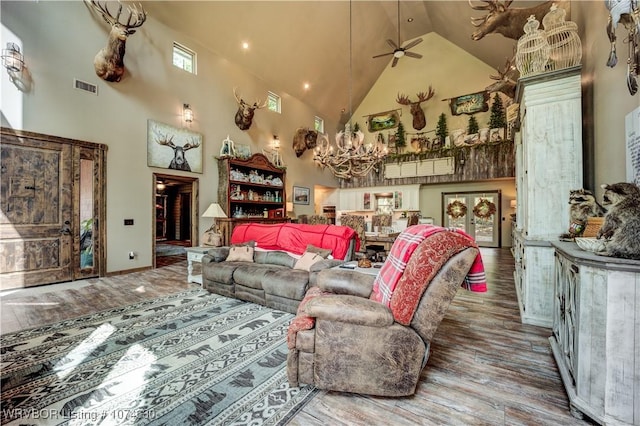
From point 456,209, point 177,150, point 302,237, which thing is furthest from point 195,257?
point 456,209

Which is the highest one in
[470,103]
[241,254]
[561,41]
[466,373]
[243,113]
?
[470,103]

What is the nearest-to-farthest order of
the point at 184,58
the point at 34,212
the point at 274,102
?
the point at 34,212, the point at 184,58, the point at 274,102

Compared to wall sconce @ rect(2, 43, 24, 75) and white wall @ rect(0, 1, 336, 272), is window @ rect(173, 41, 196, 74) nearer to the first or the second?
white wall @ rect(0, 1, 336, 272)

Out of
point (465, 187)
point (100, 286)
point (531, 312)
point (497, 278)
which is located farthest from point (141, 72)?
point (465, 187)

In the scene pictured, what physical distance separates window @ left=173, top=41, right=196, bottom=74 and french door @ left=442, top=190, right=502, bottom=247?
8.90m

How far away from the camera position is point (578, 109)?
2475 mm

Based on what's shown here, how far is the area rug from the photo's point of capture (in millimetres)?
1473

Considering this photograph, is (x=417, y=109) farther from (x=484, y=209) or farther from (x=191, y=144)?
(x=191, y=144)

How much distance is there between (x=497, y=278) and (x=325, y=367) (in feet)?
14.4

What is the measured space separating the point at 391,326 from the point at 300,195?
7793mm

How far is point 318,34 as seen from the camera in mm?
7402

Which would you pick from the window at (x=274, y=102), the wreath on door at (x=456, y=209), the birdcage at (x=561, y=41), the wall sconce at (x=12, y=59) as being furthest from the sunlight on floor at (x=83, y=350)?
the wreath on door at (x=456, y=209)

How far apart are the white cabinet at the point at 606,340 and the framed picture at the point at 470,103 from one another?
28.9 feet

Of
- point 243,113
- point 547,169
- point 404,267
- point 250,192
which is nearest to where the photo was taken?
point 404,267
